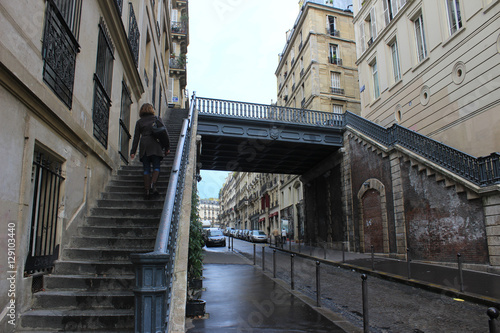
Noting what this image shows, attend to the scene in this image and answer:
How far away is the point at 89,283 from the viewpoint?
4.29m

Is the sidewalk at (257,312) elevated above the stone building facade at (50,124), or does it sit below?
below

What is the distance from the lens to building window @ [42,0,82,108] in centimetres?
470

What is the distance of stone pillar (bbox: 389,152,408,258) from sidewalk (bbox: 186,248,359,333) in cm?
787

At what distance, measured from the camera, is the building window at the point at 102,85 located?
22.7ft

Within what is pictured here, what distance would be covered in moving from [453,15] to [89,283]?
1788 centimetres

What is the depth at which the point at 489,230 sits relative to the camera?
10242 millimetres

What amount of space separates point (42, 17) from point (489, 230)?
40.0ft

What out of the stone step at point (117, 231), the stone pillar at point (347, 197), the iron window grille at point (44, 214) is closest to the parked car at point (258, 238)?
the stone pillar at point (347, 197)

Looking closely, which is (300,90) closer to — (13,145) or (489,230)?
(489,230)

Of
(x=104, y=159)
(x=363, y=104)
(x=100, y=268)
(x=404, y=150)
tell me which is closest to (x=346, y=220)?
(x=404, y=150)

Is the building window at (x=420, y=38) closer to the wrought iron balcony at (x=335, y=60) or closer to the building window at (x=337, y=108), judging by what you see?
the building window at (x=337, y=108)

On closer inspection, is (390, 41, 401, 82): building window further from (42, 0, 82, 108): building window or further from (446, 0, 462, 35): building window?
(42, 0, 82, 108): building window

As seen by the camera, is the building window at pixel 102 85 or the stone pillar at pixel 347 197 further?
the stone pillar at pixel 347 197

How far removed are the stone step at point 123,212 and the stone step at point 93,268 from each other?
5.02ft
